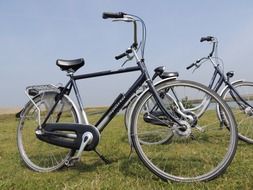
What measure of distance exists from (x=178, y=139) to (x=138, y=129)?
0.55 m

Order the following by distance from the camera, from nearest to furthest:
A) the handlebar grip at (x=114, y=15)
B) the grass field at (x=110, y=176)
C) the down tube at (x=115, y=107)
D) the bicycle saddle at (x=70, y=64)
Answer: the grass field at (x=110, y=176) < the handlebar grip at (x=114, y=15) < the down tube at (x=115, y=107) < the bicycle saddle at (x=70, y=64)

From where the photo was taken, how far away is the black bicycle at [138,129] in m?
4.45

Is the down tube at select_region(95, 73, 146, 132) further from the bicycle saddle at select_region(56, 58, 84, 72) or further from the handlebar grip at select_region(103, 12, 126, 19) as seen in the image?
the handlebar grip at select_region(103, 12, 126, 19)

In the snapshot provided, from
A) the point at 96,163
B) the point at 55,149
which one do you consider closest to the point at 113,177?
the point at 96,163

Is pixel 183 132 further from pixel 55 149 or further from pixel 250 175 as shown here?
pixel 55 149

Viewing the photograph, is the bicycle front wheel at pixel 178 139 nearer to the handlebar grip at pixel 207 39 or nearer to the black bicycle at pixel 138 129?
the black bicycle at pixel 138 129

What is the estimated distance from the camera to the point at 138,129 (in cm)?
463

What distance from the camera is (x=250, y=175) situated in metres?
4.38

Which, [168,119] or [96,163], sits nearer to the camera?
[168,119]

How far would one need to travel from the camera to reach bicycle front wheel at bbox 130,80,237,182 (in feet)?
14.0

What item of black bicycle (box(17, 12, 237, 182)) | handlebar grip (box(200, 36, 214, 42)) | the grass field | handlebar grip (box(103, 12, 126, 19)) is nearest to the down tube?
black bicycle (box(17, 12, 237, 182))

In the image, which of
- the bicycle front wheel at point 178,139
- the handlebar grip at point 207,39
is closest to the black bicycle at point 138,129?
the bicycle front wheel at point 178,139

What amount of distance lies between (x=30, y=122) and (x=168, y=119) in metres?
2.37

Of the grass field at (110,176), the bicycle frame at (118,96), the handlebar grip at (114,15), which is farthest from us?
the handlebar grip at (114,15)
